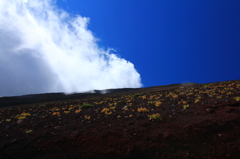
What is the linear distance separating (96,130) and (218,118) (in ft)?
23.7

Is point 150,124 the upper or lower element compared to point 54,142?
upper

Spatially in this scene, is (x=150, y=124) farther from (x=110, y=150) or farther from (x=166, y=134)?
(x=110, y=150)

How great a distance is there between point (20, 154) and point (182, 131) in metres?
8.47

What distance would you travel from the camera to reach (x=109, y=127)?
1012 centimetres

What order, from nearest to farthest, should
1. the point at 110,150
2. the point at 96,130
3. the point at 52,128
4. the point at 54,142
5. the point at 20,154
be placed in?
the point at 110,150 < the point at 20,154 < the point at 54,142 < the point at 96,130 < the point at 52,128

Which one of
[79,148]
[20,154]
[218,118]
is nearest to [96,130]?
[79,148]

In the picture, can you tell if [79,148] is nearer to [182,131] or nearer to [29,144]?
[29,144]

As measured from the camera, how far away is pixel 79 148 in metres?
8.22

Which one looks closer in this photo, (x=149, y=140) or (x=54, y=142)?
(x=149, y=140)

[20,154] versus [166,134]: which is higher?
[166,134]

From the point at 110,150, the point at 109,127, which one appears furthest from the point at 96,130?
the point at 110,150

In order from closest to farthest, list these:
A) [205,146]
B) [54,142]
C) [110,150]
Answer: [205,146] → [110,150] → [54,142]

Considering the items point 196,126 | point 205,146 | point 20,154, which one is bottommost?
point 20,154

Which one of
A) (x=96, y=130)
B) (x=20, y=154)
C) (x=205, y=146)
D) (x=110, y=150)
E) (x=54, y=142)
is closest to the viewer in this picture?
(x=205, y=146)
